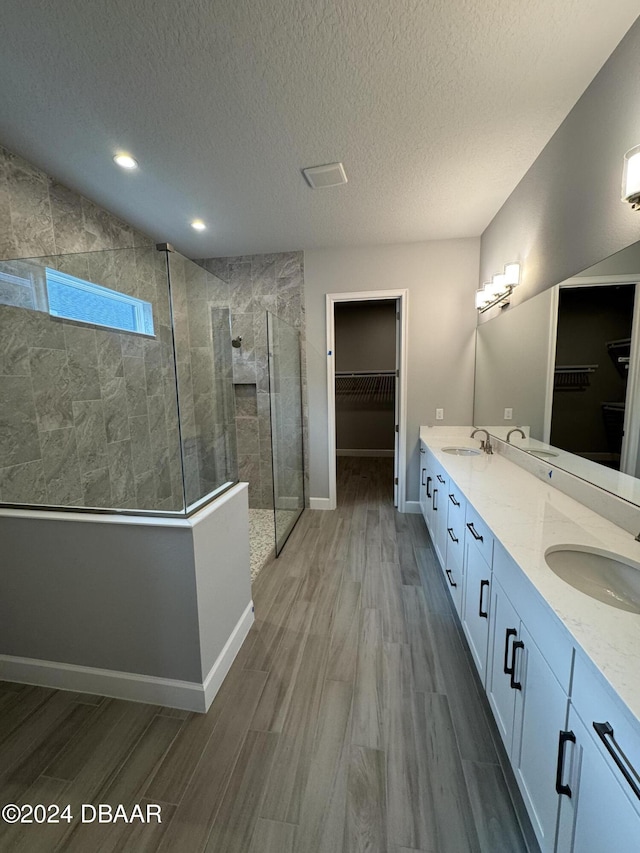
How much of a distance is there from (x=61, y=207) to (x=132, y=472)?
1.83 meters

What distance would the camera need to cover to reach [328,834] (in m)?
1.06

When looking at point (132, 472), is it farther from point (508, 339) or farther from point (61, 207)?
point (508, 339)

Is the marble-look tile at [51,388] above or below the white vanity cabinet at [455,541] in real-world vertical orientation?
above

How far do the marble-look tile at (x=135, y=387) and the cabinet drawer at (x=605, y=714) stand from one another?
8.73 ft

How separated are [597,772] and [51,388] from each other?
2.76m

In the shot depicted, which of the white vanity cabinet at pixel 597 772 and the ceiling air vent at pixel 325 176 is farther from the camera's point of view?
the ceiling air vent at pixel 325 176

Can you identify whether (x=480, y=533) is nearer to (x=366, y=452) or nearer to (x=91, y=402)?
(x=91, y=402)

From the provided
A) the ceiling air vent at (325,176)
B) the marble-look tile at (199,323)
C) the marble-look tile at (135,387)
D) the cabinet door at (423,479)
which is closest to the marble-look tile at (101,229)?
the marble-look tile at (135,387)

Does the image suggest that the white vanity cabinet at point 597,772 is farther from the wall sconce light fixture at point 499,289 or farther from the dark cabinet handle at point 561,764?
the wall sconce light fixture at point 499,289

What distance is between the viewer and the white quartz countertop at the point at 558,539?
73 cm

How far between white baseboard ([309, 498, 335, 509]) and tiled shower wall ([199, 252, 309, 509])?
37cm

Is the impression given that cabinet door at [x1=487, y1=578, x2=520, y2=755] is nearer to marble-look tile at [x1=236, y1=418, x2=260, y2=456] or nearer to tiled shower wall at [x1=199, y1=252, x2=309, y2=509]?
tiled shower wall at [x1=199, y1=252, x2=309, y2=509]

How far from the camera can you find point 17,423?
1.84 meters

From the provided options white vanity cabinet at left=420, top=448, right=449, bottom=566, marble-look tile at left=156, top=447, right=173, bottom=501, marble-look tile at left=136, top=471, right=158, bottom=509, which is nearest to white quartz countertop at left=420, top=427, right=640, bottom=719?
white vanity cabinet at left=420, top=448, right=449, bottom=566
